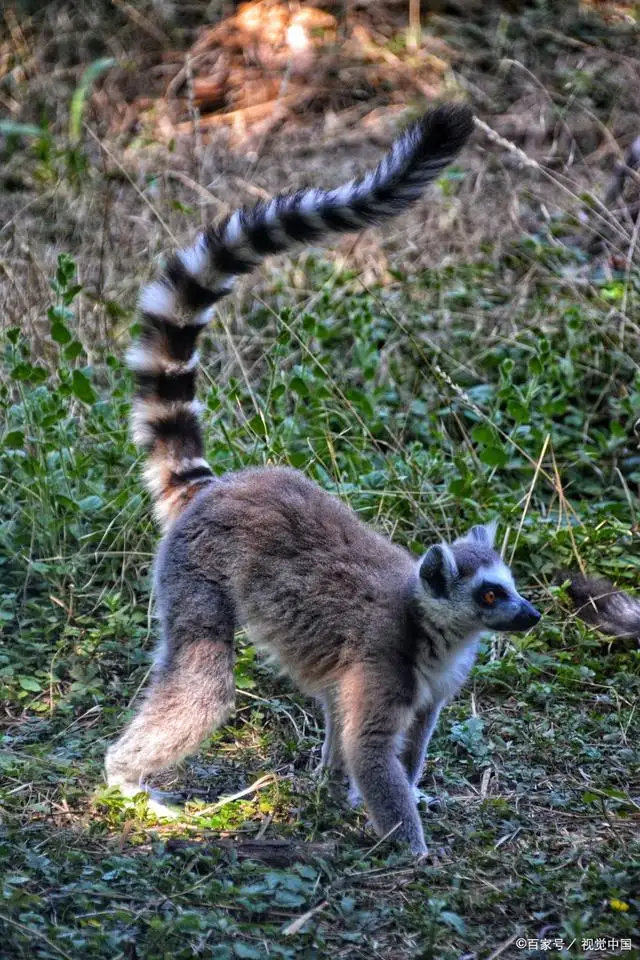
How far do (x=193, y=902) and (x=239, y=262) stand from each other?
2124mm

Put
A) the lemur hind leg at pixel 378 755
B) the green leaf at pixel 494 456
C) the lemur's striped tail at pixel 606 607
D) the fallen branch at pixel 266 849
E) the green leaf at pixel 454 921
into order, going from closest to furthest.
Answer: the green leaf at pixel 454 921 < the fallen branch at pixel 266 849 < the lemur hind leg at pixel 378 755 < the lemur's striped tail at pixel 606 607 < the green leaf at pixel 494 456

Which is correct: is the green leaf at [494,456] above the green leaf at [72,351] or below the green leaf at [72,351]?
below

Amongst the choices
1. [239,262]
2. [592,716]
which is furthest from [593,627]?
[239,262]

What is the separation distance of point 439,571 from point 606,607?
1.43m

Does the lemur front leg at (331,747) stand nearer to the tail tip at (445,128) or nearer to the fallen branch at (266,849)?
the fallen branch at (266,849)

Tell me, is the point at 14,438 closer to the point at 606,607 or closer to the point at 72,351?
the point at 72,351

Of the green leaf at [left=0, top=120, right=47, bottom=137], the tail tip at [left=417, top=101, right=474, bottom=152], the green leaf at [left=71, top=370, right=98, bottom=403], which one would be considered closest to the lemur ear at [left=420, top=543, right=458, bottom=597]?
the tail tip at [left=417, top=101, right=474, bottom=152]

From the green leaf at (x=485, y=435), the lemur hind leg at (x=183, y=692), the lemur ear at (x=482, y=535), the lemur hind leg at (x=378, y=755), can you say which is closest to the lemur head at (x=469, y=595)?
the lemur ear at (x=482, y=535)

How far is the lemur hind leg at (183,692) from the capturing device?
3867 mm

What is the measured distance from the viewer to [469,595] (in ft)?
12.7

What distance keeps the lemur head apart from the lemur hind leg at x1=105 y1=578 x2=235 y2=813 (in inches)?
26.9

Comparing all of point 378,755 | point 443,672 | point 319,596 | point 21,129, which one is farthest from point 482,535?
point 21,129

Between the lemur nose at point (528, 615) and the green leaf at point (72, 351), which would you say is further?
the green leaf at point (72, 351)

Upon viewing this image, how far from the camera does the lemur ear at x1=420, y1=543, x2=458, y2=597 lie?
387cm
